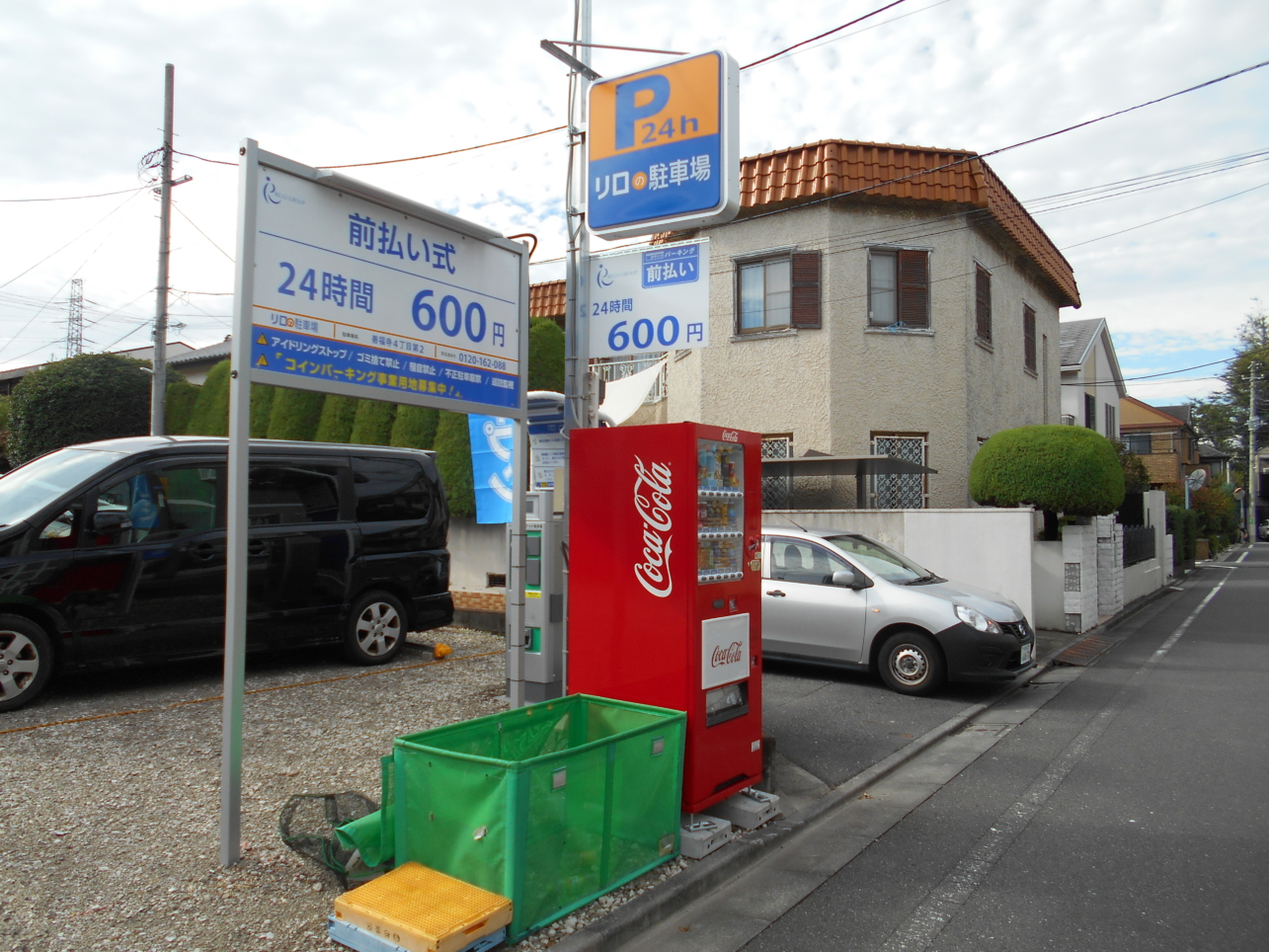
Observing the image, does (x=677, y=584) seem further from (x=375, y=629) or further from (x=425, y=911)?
(x=375, y=629)

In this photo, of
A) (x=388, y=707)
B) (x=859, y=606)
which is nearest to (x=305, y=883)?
(x=388, y=707)

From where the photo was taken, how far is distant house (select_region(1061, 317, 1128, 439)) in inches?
1203

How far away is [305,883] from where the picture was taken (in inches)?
148

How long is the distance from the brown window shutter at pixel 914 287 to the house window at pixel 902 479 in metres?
1.94

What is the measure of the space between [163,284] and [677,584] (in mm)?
16886

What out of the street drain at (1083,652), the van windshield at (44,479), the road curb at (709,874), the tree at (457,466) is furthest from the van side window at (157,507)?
the street drain at (1083,652)

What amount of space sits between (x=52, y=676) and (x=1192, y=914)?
23.6 ft

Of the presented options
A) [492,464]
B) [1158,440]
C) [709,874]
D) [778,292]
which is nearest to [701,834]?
[709,874]

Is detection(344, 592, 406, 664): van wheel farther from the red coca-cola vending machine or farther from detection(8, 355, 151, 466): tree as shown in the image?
detection(8, 355, 151, 466): tree

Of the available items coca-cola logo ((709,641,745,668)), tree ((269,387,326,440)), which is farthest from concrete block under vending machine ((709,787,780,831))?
tree ((269,387,326,440))

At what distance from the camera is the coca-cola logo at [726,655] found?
4.66 metres

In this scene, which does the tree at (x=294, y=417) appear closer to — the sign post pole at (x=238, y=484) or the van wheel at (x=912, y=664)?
the van wheel at (x=912, y=664)

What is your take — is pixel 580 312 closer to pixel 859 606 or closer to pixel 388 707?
pixel 388 707

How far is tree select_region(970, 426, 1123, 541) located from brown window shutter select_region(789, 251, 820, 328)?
11.9 ft
